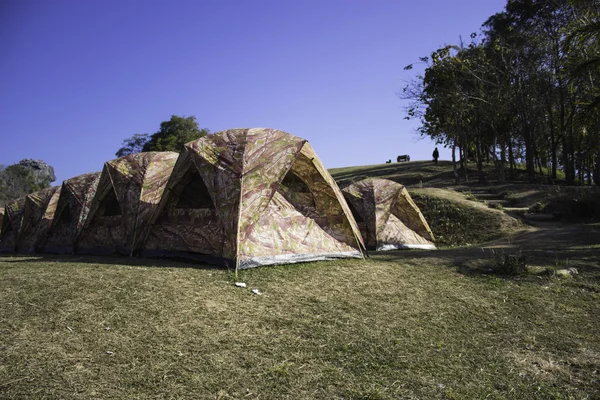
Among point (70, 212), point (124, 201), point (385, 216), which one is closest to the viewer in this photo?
point (124, 201)

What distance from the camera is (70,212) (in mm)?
13414

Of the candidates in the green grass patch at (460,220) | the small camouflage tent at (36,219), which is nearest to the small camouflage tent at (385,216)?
the green grass patch at (460,220)

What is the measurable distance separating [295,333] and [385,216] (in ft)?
31.6

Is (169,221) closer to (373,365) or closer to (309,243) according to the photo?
(309,243)

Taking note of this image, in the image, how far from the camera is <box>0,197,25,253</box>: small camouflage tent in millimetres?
16250

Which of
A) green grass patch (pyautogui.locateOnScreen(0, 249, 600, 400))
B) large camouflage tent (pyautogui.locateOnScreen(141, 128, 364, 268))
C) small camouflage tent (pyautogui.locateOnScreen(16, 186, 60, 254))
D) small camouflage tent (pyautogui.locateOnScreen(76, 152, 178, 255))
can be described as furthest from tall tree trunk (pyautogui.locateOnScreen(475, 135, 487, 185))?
small camouflage tent (pyautogui.locateOnScreen(16, 186, 60, 254))

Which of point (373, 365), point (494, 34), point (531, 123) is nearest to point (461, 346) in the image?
point (373, 365)

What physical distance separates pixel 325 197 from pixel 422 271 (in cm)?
283

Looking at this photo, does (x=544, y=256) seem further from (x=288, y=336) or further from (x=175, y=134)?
(x=175, y=134)

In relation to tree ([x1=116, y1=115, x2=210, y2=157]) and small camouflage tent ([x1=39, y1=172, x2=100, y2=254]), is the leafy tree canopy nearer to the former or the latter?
tree ([x1=116, y1=115, x2=210, y2=157])

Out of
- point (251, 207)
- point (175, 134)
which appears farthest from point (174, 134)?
point (251, 207)

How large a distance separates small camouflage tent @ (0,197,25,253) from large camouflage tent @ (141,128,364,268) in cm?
1024

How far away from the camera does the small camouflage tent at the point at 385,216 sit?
544 inches

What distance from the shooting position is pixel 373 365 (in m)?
4.35
